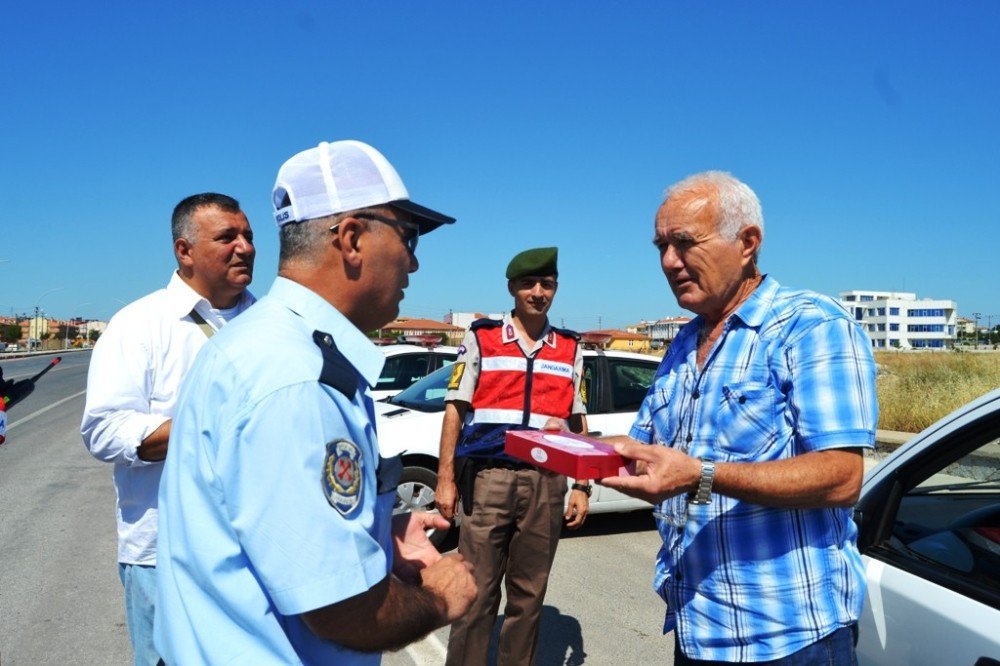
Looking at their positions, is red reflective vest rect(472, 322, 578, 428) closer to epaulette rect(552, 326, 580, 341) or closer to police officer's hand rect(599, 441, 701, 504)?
epaulette rect(552, 326, 580, 341)

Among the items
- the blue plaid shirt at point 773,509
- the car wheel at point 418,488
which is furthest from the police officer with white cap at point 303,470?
the car wheel at point 418,488

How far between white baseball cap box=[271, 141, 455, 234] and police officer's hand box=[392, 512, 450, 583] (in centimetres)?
71

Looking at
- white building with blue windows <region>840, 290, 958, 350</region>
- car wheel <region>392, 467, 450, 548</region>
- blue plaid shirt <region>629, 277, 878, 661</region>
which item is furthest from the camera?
white building with blue windows <region>840, 290, 958, 350</region>

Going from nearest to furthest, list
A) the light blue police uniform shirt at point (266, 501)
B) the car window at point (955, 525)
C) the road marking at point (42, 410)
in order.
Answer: the light blue police uniform shirt at point (266, 501) < the car window at point (955, 525) < the road marking at point (42, 410)

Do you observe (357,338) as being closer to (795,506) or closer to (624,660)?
(795,506)

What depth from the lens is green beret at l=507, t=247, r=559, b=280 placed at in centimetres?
407

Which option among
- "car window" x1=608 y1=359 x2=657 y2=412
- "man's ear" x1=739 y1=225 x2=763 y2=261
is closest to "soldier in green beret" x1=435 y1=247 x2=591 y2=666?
"man's ear" x1=739 y1=225 x2=763 y2=261

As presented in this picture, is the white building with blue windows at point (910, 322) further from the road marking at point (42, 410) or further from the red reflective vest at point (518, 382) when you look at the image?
the red reflective vest at point (518, 382)

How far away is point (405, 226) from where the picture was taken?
160 centimetres

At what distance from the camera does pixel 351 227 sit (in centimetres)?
151

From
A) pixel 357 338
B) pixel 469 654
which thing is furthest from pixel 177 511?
pixel 469 654

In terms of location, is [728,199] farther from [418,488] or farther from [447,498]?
[418,488]

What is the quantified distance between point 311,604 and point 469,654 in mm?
2554

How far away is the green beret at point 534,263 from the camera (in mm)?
4066
